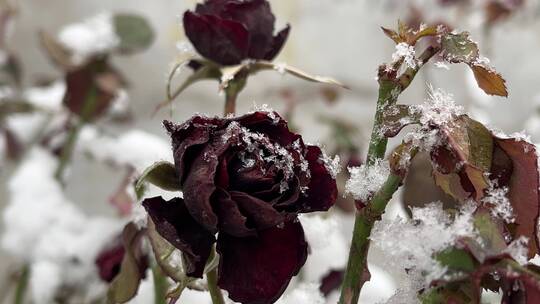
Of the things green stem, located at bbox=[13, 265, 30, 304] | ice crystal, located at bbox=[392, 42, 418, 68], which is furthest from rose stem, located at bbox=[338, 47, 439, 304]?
green stem, located at bbox=[13, 265, 30, 304]

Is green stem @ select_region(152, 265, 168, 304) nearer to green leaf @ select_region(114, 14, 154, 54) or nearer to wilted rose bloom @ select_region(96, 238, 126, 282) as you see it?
wilted rose bloom @ select_region(96, 238, 126, 282)

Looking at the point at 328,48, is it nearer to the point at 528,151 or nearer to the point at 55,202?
the point at 55,202

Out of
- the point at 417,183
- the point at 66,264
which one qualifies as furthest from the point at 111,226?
the point at 417,183

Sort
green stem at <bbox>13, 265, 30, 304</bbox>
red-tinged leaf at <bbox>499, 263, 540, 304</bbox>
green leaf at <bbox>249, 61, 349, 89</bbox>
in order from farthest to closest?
green stem at <bbox>13, 265, 30, 304</bbox>
green leaf at <bbox>249, 61, 349, 89</bbox>
red-tinged leaf at <bbox>499, 263, 540, 304</bbox>

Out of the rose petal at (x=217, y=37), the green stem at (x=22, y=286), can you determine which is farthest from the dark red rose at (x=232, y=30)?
the green stem at (x=22, y=286)

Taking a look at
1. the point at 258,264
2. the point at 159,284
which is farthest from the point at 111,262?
the point at 258,264

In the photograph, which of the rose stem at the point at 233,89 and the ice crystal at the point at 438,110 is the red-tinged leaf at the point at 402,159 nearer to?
the ice crystal at the point at 438,110
